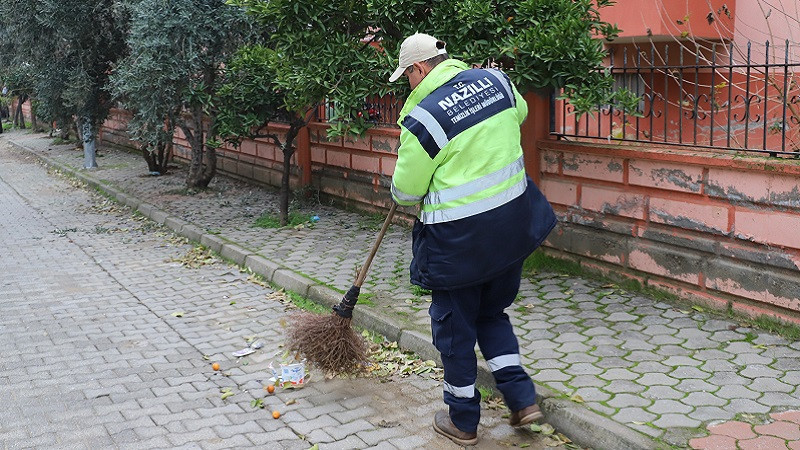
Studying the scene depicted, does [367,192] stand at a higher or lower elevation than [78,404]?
higher

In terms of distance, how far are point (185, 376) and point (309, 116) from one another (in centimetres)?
596

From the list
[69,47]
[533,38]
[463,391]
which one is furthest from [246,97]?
[463,391]

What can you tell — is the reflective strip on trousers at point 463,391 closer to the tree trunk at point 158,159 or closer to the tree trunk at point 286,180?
the tree trunk at point 286,180

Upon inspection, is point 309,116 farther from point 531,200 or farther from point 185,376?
point 531,200

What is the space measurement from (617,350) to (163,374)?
302cm

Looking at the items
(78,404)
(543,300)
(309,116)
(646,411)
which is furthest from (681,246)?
(309,116)

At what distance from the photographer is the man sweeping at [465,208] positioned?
14.1ft

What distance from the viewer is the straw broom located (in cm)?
533

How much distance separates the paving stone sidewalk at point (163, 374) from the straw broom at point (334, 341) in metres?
0.14

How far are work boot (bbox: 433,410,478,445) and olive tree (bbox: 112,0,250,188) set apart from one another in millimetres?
6493

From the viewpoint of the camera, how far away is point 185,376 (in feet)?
18.5

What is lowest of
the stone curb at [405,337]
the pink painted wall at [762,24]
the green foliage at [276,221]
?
the stone curb at [405,337]

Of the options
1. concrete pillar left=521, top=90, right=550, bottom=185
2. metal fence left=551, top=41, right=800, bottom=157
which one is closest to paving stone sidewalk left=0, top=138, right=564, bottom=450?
concrete pillar left=521, top=90, right=550, bottom=185

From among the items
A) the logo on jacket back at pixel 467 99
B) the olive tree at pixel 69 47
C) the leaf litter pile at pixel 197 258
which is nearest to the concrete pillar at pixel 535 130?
the logo on jacket back at pixel 467 99
